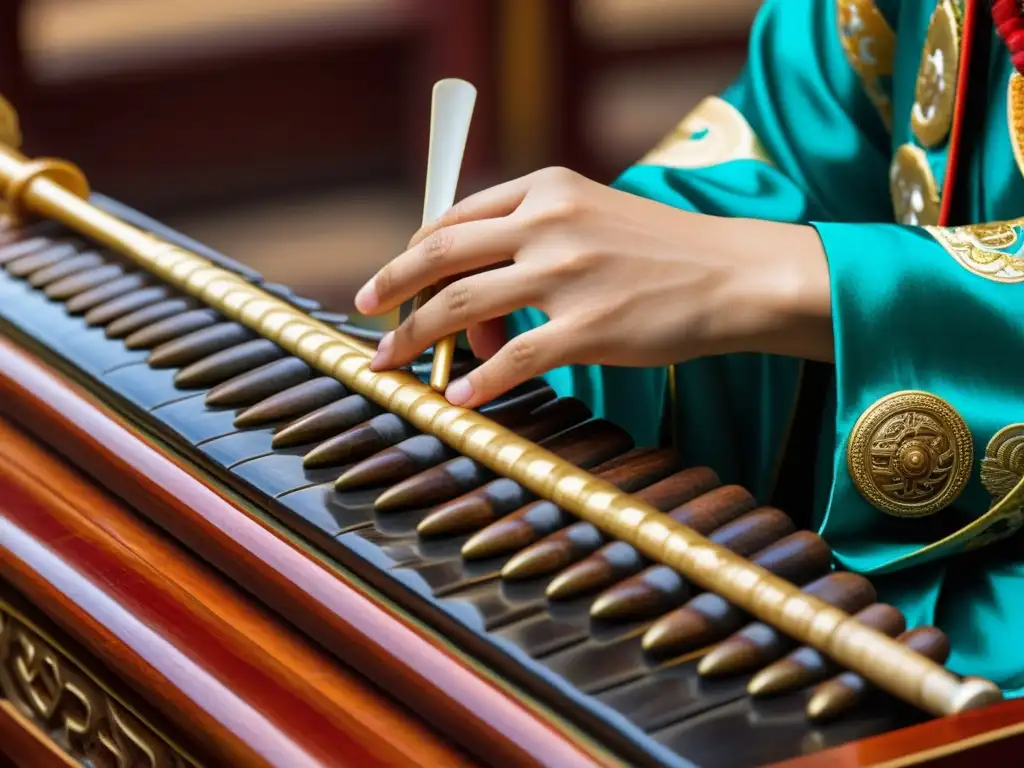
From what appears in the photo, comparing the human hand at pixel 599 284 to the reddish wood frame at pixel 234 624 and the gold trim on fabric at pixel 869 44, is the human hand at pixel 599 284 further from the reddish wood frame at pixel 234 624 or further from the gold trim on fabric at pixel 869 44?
the gold trim on fabric at pixel 869 44

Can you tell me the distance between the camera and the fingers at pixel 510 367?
2.22 feet

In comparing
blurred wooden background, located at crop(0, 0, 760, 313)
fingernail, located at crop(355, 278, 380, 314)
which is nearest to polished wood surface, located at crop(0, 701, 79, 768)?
fingernail, located at crop(355, 278, 380, 314)

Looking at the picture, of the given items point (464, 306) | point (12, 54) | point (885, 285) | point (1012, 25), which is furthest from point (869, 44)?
point (12, 54)

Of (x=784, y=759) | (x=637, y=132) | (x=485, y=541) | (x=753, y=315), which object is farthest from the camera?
(x=637, y=132)

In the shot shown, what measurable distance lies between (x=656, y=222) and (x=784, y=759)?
32 cm

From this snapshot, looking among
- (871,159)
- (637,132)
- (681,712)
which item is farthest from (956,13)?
(637,132)

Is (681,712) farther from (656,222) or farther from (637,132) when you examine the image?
(637,132)

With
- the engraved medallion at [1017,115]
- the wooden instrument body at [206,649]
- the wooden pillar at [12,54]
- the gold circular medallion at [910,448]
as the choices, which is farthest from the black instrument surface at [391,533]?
the wooden pillar at [12,54]

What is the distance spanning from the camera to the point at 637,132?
315 centimetres

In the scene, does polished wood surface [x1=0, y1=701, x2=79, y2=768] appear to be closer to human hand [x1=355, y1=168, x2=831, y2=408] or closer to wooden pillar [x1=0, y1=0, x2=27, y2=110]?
human hand [x1=355, y1=168, x2=831, y2=408]

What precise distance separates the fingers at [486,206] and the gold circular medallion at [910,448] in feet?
0.68

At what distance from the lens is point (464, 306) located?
0.69m

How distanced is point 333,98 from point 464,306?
2.40m

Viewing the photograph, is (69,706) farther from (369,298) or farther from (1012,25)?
(1012,25)
